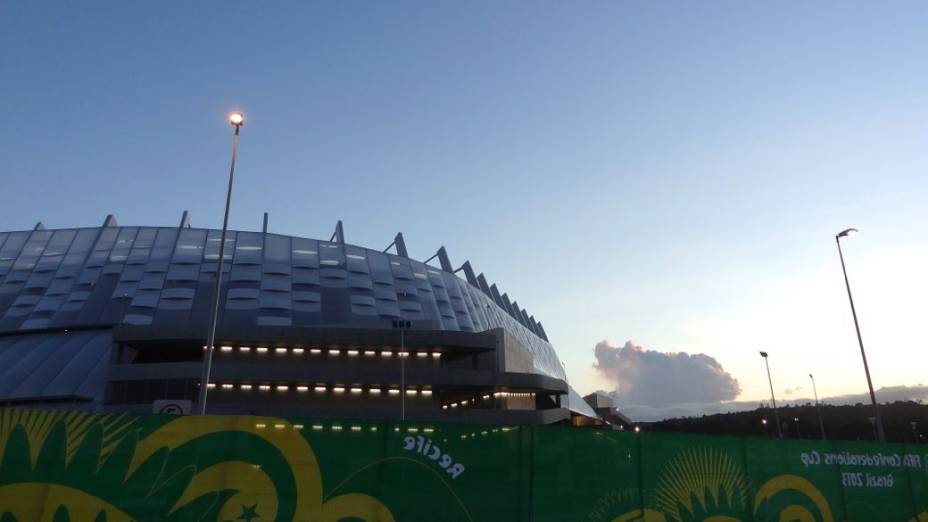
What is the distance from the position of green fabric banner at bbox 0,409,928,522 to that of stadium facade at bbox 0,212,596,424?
25873 mm

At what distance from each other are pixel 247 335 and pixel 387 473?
4214cm

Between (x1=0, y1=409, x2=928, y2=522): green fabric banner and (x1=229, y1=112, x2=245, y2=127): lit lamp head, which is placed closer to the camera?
(x1=0, y1=409, x2=928, y2=522): green fabric banner

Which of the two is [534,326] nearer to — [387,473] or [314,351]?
[314,351]

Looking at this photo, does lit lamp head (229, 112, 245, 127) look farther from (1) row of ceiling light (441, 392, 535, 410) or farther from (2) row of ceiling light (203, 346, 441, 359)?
(1) row of ceiling light (441, 392, 535, 410)

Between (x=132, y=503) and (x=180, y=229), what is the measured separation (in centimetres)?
6836

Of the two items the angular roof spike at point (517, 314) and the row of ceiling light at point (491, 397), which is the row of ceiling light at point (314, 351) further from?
the angular roof spike at point (517, 314)

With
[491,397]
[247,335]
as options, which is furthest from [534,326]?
[247,335]

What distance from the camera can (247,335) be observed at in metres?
49.5

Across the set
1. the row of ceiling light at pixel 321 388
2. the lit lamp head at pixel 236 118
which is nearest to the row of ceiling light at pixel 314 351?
the row of ceiling light at pixel 321 388

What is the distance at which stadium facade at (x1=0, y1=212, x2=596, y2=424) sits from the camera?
47.3 metres

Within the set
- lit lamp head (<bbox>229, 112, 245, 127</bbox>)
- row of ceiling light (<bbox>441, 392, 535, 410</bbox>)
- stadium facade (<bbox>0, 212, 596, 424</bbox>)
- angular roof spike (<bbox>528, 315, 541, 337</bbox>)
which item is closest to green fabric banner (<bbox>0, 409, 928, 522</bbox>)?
lit lamp head (<bbox>229, 112, 245, 127</bbox>)

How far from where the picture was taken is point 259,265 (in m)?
63.6

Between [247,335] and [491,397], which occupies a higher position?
[247,335]

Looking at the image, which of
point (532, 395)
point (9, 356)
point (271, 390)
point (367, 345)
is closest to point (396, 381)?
point (367, 345)
